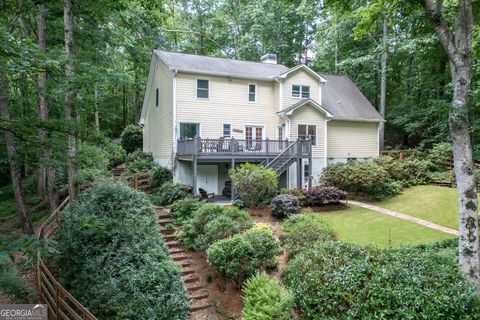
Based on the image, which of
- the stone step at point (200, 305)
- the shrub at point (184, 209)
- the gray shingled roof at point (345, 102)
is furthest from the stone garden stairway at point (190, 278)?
the gray shingled roof at point (345, 102)

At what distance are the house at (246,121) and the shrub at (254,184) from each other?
1856 millimetres

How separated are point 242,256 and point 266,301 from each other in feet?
7.47

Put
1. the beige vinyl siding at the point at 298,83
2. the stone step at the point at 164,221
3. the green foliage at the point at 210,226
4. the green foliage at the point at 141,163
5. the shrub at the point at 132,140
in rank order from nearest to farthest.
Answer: the green foliage at the point at 210,226 → the stone step at the point at 164,221 → the green foliage at the point at 141,163 → the beige vinyl siding at the point at 298,83 → the shrub at the point at 132,140

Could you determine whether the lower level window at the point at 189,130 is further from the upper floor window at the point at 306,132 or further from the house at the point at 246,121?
the upper floor window at the point at 306,132

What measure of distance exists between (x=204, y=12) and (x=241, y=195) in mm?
26568

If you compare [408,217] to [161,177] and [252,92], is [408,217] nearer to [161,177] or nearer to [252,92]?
[252,92]

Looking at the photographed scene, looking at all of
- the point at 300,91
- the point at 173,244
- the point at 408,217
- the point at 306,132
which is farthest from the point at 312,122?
the point at 173,244

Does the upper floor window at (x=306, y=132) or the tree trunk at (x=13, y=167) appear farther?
the upper floor window at (x=306, y=132)

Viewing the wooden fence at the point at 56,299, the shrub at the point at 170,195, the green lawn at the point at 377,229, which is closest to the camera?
the wooden fence at the point at 56,299

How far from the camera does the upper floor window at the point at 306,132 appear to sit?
19750 millimetres

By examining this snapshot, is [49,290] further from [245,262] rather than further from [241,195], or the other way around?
[241,195]

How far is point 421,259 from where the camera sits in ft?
20.1

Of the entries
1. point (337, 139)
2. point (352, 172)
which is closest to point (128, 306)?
point (352, 172)

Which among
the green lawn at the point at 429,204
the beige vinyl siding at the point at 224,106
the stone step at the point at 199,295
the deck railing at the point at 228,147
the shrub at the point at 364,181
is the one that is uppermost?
the beige vinyl siding at the point at 224,106
